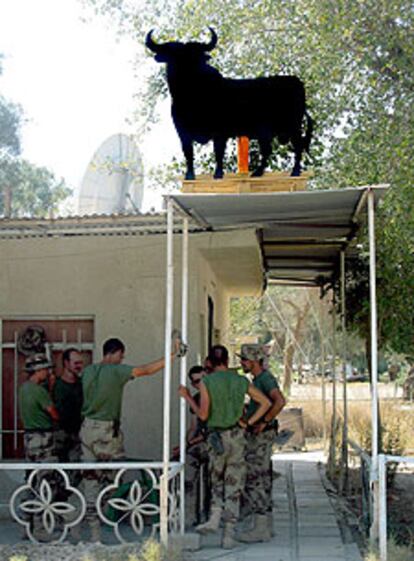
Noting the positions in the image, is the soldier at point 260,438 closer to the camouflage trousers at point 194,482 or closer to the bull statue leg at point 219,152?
the camouflage trousers at point 194,482

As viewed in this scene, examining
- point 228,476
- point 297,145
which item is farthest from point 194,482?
point 297,145

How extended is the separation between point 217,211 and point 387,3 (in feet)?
13.3

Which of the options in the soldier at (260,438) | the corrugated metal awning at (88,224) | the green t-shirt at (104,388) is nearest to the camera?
the green t-shirt at (104,388)

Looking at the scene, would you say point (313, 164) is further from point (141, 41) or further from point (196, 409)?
point (196, 409)

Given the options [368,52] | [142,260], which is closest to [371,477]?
[142,260]

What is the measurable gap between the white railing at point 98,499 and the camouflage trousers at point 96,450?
0.07m

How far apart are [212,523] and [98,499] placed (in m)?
0.92

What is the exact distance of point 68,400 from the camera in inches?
316

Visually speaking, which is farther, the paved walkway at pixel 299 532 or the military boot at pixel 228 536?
the military boot at pixel 228 536

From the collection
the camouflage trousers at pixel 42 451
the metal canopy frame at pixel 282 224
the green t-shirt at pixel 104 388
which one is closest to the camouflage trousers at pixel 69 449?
the camouflage trousers at pixel 42 451

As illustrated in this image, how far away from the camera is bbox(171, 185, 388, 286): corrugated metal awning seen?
6781 mm

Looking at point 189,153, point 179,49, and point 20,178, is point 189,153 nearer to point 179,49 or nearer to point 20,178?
point 179,49

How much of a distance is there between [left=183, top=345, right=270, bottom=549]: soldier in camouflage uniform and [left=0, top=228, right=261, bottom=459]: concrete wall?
1966 millimetres

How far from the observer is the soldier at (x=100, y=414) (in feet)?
24.5
